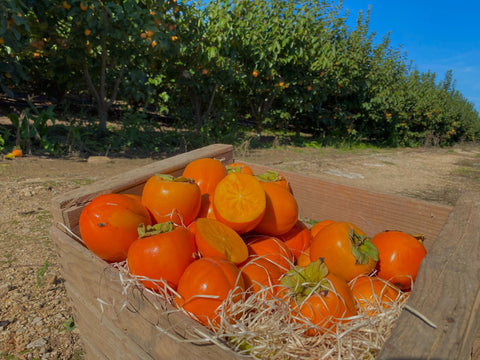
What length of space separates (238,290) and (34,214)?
2963 mm

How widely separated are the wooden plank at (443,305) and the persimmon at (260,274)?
0.41 meters

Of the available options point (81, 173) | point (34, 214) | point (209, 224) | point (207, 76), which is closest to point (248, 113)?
point (207, 76)

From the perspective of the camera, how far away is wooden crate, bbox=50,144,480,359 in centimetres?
66

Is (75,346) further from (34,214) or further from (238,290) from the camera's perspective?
(34,214)

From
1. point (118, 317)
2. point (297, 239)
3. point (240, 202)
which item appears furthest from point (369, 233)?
point (118, 317)

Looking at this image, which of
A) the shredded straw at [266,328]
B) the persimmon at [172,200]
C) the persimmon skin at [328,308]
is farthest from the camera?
the persimmon at [172,200]

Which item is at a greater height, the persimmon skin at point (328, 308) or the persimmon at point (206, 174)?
the persimmon at point (206, 174)

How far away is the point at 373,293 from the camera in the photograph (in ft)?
3.33

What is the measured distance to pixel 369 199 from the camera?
1677 millimetres

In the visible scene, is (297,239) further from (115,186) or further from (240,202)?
(115,186)

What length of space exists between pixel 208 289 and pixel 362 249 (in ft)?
1.80

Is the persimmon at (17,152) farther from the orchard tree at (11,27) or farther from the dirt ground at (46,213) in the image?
the orchard tree at (11,27)

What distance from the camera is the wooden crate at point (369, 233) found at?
660 millimetres

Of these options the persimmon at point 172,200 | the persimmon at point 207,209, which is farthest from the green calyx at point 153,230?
the persimmon at point 207,209
